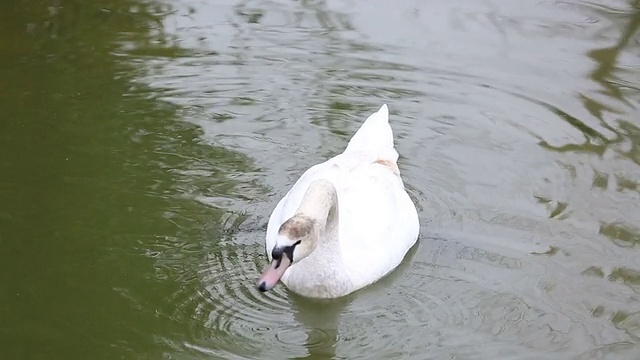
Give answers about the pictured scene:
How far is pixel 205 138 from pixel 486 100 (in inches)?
88.6

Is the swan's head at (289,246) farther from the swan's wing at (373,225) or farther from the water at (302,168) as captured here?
the swan's wing at (373,225)

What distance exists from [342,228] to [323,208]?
0.49 metres

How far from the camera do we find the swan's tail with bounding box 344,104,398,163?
24.2ft

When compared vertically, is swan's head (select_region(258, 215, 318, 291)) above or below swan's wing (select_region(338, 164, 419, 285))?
above

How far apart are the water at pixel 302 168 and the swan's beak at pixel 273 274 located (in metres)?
0.40

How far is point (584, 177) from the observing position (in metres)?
7.72

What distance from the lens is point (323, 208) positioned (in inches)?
242

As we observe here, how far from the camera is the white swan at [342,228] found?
19.7ft

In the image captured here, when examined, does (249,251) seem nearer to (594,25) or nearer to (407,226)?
(407,226)

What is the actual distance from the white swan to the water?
14 cm

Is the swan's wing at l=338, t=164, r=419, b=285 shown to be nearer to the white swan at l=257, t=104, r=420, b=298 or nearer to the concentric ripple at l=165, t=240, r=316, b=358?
the white swan at l=257, t=104, r=420, b=298

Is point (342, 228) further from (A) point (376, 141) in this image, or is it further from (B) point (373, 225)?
(A) point (376, 141)

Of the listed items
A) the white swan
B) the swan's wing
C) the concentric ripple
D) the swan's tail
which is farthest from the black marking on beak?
the swan's tail

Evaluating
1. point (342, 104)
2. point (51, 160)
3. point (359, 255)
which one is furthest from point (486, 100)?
point (51, 160)
